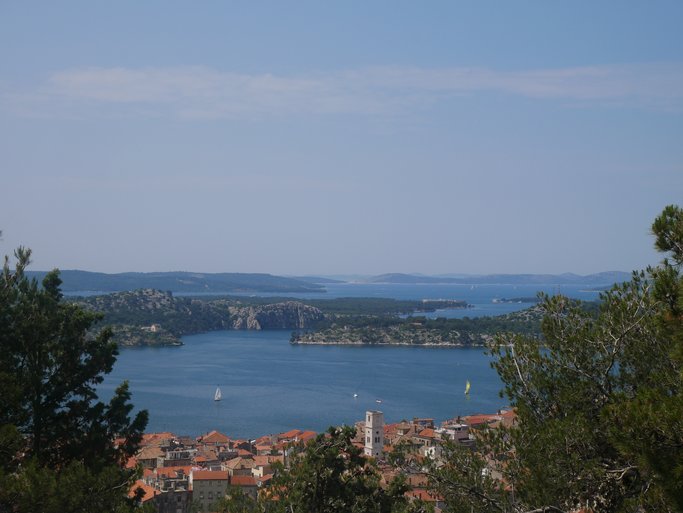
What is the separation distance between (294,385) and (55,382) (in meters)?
39.8

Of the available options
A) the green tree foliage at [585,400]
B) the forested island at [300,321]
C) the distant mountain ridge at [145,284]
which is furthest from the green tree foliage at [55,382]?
the distant mountain ridge at [145,284]

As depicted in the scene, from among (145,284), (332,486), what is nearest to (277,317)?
(145,284)

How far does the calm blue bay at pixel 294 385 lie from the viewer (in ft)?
121

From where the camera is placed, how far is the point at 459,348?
7119 centimetres

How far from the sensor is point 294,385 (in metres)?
A: 46.7

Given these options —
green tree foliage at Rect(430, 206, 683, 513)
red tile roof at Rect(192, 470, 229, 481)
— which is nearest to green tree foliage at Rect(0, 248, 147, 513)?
green tree foliage at Rect(430, 206, 683, 513)

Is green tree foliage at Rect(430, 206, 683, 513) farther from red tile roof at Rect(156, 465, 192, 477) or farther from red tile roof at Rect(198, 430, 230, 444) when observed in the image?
red tile roof at Rect(198, 430, 230, 444)

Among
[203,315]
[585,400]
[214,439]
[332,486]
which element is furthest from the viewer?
[203,315]

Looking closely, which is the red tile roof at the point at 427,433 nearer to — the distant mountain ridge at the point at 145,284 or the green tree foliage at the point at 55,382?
the green tree foliage at the point at 55,382

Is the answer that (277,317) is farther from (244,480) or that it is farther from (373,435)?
(244,480)

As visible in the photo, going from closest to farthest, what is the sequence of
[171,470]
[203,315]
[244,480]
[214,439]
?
1. [244,480]
2. [171,470]
3. [214,439]
4. [203,315]

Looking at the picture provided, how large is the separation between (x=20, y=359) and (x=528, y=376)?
470 cm

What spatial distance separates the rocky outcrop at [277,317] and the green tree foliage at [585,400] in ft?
298

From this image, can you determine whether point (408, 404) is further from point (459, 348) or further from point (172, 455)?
point (459, 348)
